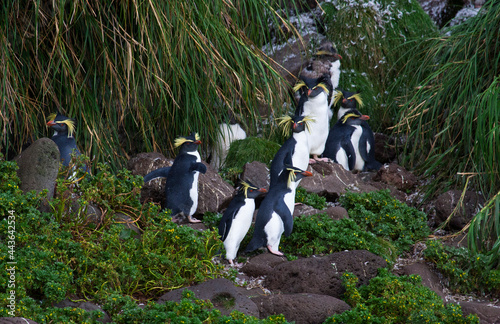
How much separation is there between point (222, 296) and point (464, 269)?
182 cm

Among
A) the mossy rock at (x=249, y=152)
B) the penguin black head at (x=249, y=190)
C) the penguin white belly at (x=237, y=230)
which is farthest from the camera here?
the mossy rock at (x=249, y=152)

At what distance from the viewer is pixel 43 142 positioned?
382 cm

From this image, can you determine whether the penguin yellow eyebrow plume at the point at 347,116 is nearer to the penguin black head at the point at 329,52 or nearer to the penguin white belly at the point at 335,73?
the penguin white belly at the point at 335,73

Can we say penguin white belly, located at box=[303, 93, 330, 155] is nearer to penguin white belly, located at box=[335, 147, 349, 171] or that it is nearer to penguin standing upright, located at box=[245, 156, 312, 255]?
penguin white belly, located at box=[335, 147, 349, 171]

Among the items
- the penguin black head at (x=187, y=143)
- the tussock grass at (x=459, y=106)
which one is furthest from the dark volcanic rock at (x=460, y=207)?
the penguin black head at (x=187, y=143)

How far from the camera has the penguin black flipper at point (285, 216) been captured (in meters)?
4.21

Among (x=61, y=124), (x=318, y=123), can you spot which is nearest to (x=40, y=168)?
(x=61, y=124)

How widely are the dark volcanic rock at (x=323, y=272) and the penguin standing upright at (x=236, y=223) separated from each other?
424mm

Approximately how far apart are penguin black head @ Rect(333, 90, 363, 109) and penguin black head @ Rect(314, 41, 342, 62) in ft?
2.29

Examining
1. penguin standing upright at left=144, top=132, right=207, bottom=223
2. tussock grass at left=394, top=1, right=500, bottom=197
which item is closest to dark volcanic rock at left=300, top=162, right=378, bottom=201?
tussock grass at left=394, top=1, right=500, bottom=197

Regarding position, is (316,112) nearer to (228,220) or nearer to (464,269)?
(228,220)

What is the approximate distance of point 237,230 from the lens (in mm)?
4141

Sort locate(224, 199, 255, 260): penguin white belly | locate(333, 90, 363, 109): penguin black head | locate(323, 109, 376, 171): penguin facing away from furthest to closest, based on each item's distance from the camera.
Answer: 1. locate(333, 90, 363, 109): penguin black head
2. locate(323, 109, 376, 171): penguin facing away
3. locate(224, 199, 255, 260): penguin white belly

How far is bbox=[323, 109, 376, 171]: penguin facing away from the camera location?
6.15 meters
